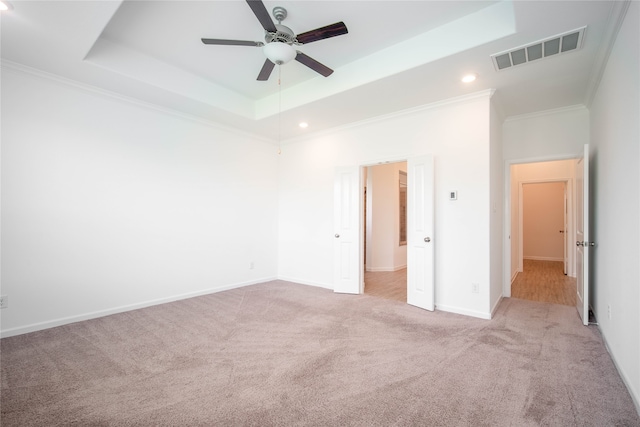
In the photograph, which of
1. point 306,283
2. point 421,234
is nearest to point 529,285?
point 421,234

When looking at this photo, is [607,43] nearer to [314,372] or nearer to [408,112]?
[408,112]

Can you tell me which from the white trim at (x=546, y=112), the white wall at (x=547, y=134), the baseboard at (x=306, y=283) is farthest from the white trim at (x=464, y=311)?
the white trim at (x=546, y=112)

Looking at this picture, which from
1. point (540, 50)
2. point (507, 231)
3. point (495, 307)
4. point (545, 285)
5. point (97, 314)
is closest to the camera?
point (540, 50)

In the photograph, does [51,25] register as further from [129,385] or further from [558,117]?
[558,117]

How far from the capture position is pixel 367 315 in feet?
12.0

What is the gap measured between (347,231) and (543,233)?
721cm

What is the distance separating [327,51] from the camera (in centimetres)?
331

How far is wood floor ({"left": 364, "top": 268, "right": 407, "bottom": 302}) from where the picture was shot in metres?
4.62

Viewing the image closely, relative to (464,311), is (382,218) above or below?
above

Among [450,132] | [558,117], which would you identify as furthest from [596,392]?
[558,117]

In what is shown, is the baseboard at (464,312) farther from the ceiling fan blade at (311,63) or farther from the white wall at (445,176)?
the ceiling fan blade at (311,63)

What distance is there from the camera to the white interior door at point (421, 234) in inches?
152

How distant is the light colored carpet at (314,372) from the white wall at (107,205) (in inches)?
17.2

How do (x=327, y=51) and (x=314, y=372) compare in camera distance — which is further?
(x=327, y=51)
